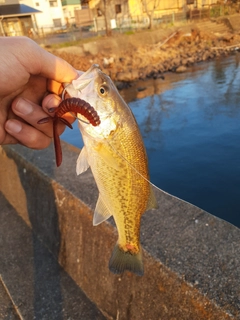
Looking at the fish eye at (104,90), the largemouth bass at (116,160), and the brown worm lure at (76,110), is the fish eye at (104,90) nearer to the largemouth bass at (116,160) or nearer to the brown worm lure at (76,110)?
the largemouth bass at (116,160)

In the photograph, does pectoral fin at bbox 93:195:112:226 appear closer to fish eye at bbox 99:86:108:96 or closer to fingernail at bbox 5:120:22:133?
fish eye at bbox 99:86:108:96

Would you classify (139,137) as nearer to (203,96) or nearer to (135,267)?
(135,267)

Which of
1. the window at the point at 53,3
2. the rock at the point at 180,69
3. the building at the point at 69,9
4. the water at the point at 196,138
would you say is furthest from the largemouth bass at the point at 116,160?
the building at the point at 69,9

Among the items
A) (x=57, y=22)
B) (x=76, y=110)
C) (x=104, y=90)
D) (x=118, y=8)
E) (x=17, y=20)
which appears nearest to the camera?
(x=76, y=110)

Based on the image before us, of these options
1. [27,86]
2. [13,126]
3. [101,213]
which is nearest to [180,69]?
[27,86]

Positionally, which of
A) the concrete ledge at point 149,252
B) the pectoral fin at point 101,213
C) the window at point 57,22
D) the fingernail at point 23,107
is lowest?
the window at point 57,22

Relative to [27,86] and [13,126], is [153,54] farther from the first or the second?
[13,126]
